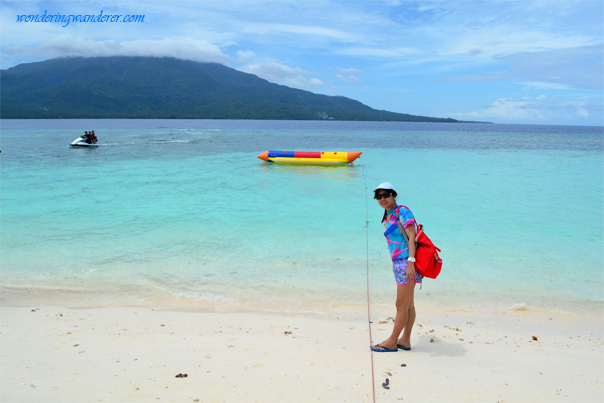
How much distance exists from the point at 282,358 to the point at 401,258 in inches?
50.4

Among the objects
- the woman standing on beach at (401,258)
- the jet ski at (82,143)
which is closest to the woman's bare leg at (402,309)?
the woman standing on beach at (401,258)

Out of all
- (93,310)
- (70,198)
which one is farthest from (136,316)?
(70,198)

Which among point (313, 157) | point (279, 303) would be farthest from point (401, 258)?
point (313, 157)

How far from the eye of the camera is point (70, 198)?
11375 millimetres

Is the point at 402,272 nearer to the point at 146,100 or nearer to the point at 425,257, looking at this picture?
the point at 425,257

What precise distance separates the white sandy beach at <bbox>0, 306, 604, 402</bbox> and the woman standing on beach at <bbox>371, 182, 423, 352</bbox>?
0.49 feet

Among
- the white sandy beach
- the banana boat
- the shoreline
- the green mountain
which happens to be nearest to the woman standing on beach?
the white sandy beach

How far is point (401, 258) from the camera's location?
3080 mm

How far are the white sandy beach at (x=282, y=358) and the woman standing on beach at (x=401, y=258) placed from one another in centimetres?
15

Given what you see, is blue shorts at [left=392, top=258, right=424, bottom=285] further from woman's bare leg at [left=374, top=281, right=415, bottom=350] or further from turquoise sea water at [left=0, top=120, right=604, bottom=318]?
turquoise sea water at [left=0, top=120, right=604, bottom=318]

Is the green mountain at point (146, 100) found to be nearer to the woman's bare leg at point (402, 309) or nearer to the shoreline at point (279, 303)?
the shoreline at point (279, 303)

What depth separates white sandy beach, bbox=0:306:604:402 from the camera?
2.60 metres

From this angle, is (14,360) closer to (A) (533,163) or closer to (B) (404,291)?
(B) (404,291)

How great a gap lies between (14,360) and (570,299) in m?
6.16
